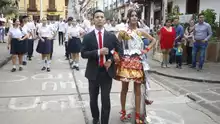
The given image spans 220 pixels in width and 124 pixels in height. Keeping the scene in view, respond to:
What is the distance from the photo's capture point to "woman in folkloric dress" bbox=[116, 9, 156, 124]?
14.3 feet

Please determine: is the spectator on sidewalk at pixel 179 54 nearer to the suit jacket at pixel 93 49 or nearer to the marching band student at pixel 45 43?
the marching band student at pixel 45 43

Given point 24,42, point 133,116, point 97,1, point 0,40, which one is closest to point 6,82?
point 24,42

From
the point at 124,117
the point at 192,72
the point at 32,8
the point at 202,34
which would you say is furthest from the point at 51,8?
the point at 124,117

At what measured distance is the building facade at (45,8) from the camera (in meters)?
52.5

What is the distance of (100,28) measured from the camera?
162 inches

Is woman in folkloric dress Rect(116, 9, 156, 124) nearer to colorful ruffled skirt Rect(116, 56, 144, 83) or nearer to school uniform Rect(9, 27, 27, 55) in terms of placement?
colorful ruffled skirt Rect(116, 56, 144, 83)

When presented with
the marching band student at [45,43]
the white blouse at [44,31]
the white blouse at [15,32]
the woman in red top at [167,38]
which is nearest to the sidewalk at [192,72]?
the woman in red top at [167,38]

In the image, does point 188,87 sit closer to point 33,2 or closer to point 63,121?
point 63,121

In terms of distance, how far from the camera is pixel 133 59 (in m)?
4.39

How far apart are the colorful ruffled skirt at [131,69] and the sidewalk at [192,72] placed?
422cm

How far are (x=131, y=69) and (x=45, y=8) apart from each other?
172 ft

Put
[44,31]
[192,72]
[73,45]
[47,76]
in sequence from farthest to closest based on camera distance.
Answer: [73,45]
[44,31]
[192,72]
[47,76]

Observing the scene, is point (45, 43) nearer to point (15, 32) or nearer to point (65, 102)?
point (15, 32)

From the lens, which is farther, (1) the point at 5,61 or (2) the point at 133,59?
(1) the point at 5,61
